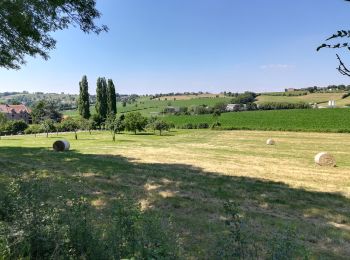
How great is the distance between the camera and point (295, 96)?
149250 millimetres

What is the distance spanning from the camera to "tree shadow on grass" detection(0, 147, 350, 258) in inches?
342

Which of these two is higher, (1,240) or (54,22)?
(54,22)

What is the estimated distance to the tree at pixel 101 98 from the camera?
84188 mm

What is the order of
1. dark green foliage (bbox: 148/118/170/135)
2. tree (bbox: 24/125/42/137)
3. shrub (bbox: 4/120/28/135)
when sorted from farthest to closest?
1. shrub (bbox: 4/120/28/135)
2. tree (bbox: 24/125/42/137)
3. dark green foliage (bbox: 148/118/170/135)

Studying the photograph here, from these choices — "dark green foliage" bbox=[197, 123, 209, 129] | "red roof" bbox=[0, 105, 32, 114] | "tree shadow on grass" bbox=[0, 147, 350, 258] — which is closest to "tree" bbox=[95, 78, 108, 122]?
"dark green foliage" bbox=[197, 123, 209, 129]

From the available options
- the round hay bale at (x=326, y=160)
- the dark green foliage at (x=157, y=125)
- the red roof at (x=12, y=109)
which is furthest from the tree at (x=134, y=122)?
the red roof at (x=12, y=109)

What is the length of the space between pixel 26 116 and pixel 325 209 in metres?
149

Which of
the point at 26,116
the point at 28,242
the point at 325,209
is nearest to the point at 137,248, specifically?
the point at 28,242

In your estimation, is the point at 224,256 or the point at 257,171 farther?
the point at 257,171

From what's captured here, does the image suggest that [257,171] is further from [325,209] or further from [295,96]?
[295,96]

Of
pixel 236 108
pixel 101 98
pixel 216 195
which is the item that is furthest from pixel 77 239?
pixel 236 108

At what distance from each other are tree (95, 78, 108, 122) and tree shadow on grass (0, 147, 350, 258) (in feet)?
224

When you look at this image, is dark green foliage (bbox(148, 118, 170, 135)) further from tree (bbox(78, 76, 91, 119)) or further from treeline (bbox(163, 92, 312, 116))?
treeline (bbox(163, 92, 312, 116))

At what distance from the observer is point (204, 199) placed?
39.2 feet
